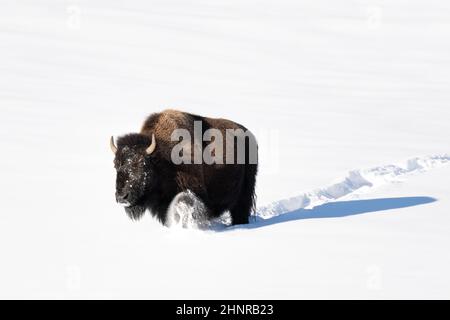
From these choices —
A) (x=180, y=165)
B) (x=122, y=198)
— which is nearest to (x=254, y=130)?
(x=180, y=165)

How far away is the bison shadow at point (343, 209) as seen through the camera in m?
9.26

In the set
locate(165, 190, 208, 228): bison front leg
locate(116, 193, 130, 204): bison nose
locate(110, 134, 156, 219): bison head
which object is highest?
locate(110, 134, 156, 219): bison head

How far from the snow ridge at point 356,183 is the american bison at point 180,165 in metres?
0.87

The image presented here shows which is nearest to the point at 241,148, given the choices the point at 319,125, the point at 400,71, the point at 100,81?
the point at 319,125

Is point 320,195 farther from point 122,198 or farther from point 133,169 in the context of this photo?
point 122,198

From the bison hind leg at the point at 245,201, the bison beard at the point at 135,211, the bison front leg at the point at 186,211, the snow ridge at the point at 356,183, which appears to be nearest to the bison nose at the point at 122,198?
the bison beard at the point at 135,211

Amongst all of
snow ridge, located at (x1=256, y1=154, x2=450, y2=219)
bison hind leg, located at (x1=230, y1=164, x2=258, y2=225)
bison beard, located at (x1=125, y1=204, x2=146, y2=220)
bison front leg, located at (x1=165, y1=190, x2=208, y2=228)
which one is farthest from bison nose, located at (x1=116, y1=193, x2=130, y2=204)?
snow ridge, located at (x1=256, y1=154, x2=450, y2=219)

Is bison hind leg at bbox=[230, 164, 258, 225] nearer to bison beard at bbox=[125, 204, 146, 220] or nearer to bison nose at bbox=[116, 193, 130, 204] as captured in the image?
bison beard at bbox=[125, 204, 146, 220]

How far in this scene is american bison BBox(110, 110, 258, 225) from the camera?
28.4 ft

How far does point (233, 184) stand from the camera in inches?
360

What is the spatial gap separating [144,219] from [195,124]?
1.03 m

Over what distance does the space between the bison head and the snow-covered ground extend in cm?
32
